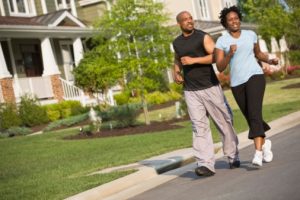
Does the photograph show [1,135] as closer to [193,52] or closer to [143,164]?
[143,164]

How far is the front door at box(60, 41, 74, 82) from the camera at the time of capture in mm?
30156

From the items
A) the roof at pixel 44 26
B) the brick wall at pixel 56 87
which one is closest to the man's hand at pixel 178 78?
the roof at pixel 44 26

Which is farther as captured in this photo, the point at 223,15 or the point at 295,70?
the point at 295,70

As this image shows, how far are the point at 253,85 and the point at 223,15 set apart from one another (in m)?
1.01

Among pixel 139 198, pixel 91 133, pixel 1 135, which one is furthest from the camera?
pixel 1 135

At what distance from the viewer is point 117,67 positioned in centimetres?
1745

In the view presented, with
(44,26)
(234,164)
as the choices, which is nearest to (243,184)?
(234,164)

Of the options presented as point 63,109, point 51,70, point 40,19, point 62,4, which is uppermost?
point 62,4

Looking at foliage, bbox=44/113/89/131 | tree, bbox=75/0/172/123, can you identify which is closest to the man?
tree, bbox=75/0/172/123

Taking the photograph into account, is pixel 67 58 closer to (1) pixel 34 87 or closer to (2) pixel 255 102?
(1) pixel 34 87

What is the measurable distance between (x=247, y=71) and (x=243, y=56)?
7.8 inches

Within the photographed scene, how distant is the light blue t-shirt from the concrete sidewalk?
181 centimetres

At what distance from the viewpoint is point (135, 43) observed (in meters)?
17.4

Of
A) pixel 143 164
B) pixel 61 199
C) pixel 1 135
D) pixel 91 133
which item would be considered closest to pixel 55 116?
pixel 1 135
